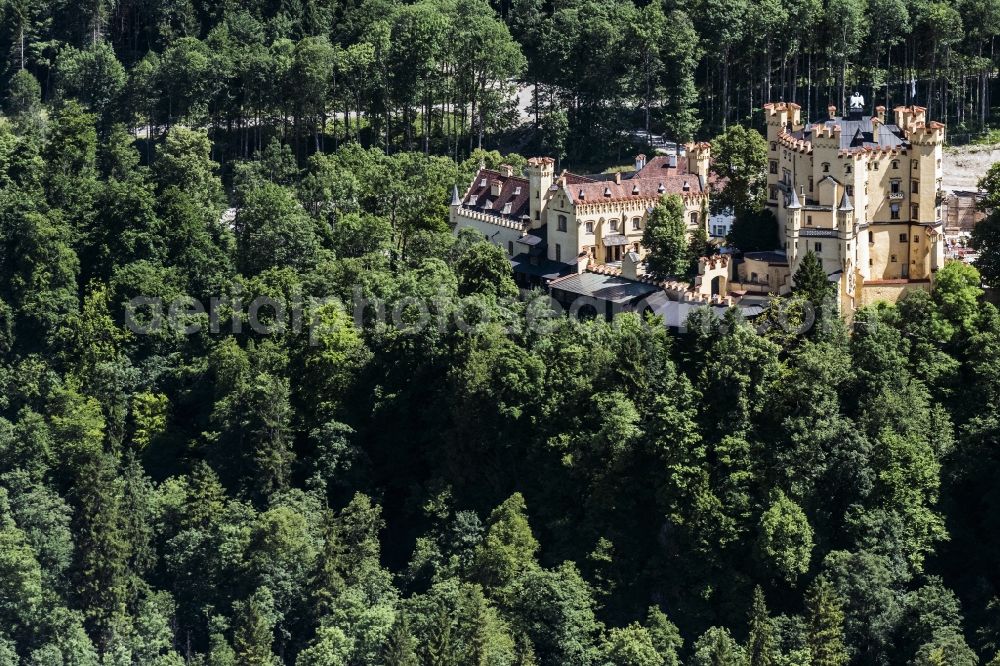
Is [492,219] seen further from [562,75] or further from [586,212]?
[562,75]

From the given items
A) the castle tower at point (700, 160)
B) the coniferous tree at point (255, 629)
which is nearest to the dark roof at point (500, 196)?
the castle tower at point (700, 160)

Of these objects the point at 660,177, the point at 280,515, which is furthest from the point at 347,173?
the point at 280,515

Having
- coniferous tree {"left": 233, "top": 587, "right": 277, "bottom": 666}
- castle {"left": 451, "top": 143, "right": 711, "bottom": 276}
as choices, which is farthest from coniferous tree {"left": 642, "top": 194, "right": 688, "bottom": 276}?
coniferous tree {"left": 233, "top": 587, "right": 277, "bottom": 666}

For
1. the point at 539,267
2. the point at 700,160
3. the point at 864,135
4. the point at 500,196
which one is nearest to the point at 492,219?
the point at 500,196

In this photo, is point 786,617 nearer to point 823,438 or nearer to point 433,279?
point 823,438

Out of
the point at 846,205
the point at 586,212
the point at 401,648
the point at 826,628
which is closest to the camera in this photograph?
the point at 826,628

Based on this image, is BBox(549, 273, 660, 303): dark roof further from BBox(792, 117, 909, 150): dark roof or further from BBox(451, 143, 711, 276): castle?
BBox(792, 117, 909, 150): dark roof

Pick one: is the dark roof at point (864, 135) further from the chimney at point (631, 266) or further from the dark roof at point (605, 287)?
the dark roof at point (605, 287)
